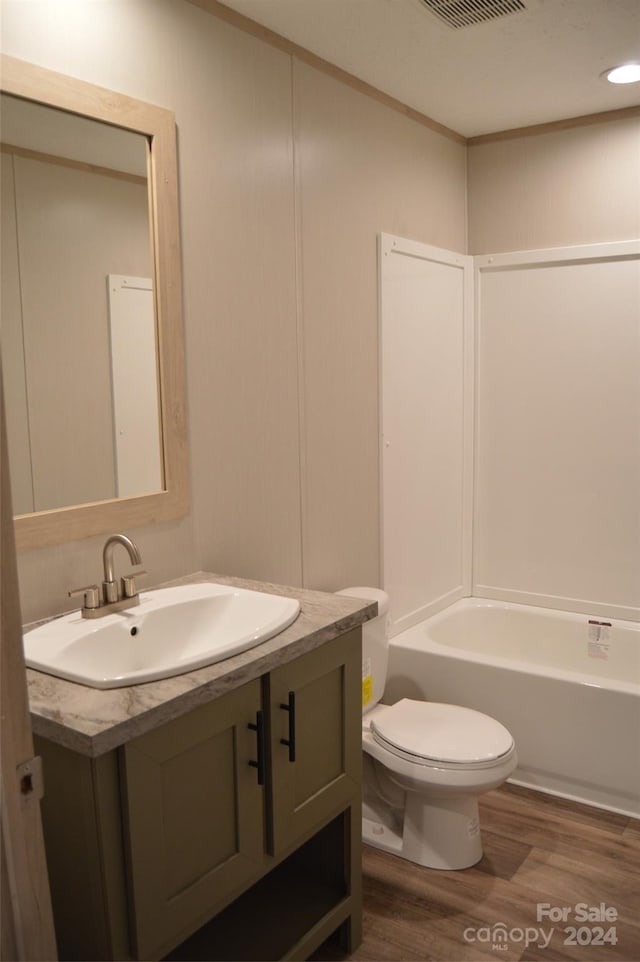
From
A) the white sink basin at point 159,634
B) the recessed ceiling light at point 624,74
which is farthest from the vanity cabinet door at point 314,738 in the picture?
the recessed ceiling light at point 624,74

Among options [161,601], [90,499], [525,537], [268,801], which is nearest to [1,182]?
[90,499]

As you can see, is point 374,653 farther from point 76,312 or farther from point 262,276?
point 76,312

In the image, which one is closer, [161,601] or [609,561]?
[161,601]

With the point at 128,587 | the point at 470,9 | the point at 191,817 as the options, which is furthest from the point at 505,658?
the point at 470,9

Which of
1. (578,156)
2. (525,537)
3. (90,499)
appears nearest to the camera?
(90,499)

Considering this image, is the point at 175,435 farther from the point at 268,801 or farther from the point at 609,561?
the point at 609,561

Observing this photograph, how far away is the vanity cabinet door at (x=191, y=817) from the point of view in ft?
4.71

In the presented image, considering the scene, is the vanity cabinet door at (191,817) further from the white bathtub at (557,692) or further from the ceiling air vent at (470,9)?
the ceiling air vent at (470,9)

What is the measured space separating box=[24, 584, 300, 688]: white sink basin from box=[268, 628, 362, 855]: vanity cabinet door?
0.44 feet

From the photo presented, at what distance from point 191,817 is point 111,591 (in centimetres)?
56

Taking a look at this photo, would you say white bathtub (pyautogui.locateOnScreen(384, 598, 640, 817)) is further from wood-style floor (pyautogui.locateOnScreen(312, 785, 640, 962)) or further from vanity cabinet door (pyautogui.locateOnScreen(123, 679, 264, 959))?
vanity cabinet door (pyautogui.locateOnScreen(123, 679, 264, 959))

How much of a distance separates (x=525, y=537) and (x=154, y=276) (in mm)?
2199

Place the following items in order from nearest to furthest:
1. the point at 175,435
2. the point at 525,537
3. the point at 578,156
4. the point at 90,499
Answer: the point at 90,499
the point at 175,435
the point at 578,156
the point at 525,537

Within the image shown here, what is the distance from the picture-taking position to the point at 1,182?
1.72m
